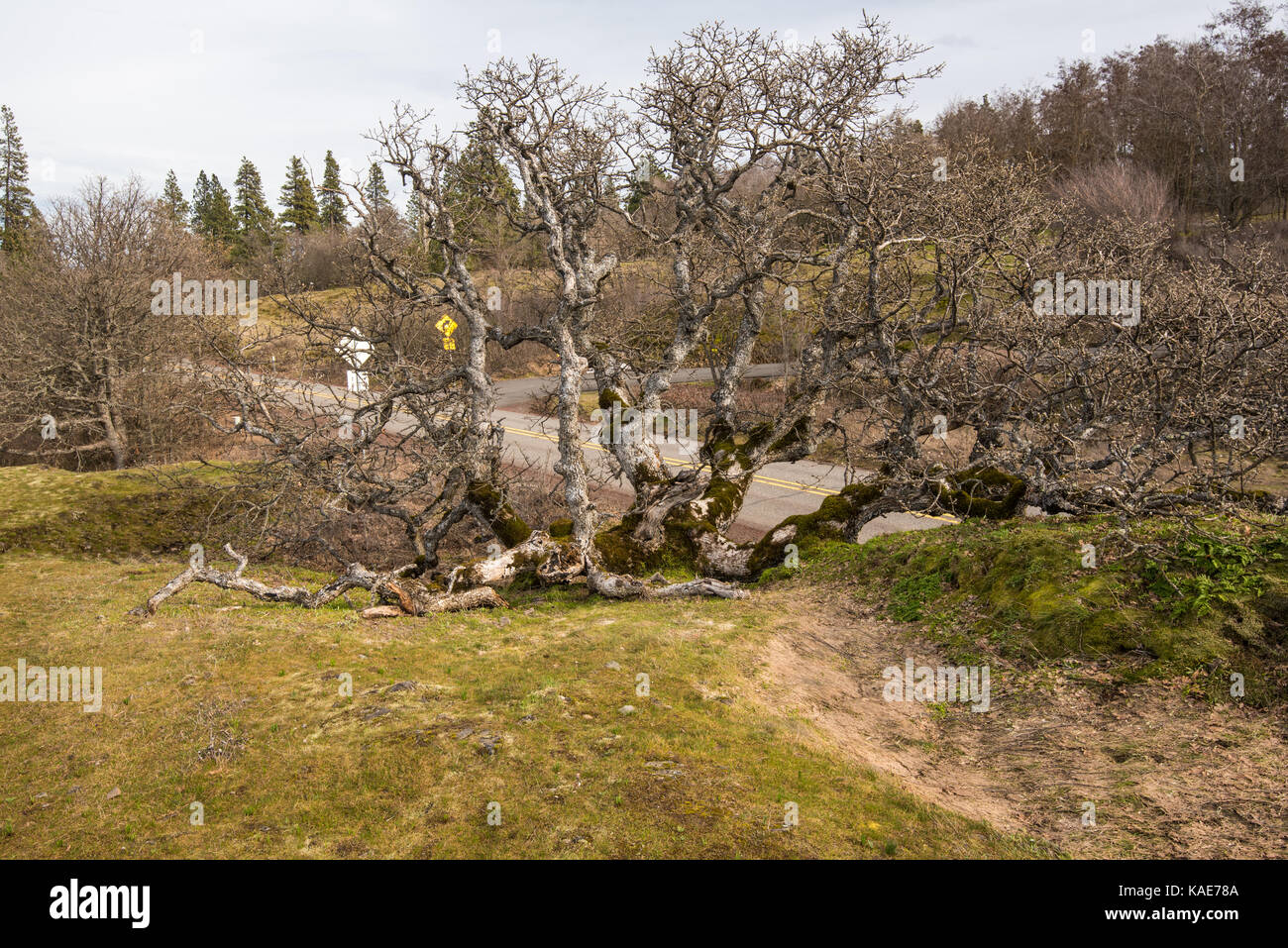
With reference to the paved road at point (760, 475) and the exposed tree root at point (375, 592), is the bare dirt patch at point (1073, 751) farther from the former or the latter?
the exposed tree root at point (375, 592)

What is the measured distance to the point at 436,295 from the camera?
13.7 meters

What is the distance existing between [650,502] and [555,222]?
5.22 metres

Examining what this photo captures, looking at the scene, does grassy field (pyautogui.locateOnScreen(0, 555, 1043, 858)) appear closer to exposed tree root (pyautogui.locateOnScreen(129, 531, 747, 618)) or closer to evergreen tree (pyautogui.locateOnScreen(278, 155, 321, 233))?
exposed tree root (pyautogui.locateOnScreen(129, 531, 747, 618))

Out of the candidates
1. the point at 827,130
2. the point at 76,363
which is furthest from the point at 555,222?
the point at 76,363

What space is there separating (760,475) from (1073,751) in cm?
1543

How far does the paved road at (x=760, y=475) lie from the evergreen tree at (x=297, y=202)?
37571 millimetres

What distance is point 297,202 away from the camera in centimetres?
6372

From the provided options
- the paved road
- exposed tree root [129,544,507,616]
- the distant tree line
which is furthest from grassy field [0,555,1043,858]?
the distant tree line

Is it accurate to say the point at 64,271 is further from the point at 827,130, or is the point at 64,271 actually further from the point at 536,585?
the point at 827,130

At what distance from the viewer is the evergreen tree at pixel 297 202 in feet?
207

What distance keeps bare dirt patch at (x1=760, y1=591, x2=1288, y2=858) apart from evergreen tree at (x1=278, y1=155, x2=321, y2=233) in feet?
217

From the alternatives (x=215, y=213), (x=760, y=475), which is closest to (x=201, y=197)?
(x=215, y=213)

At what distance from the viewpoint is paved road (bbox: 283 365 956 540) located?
17.1m

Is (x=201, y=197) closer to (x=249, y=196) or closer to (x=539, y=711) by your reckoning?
(x=249, y=196)
